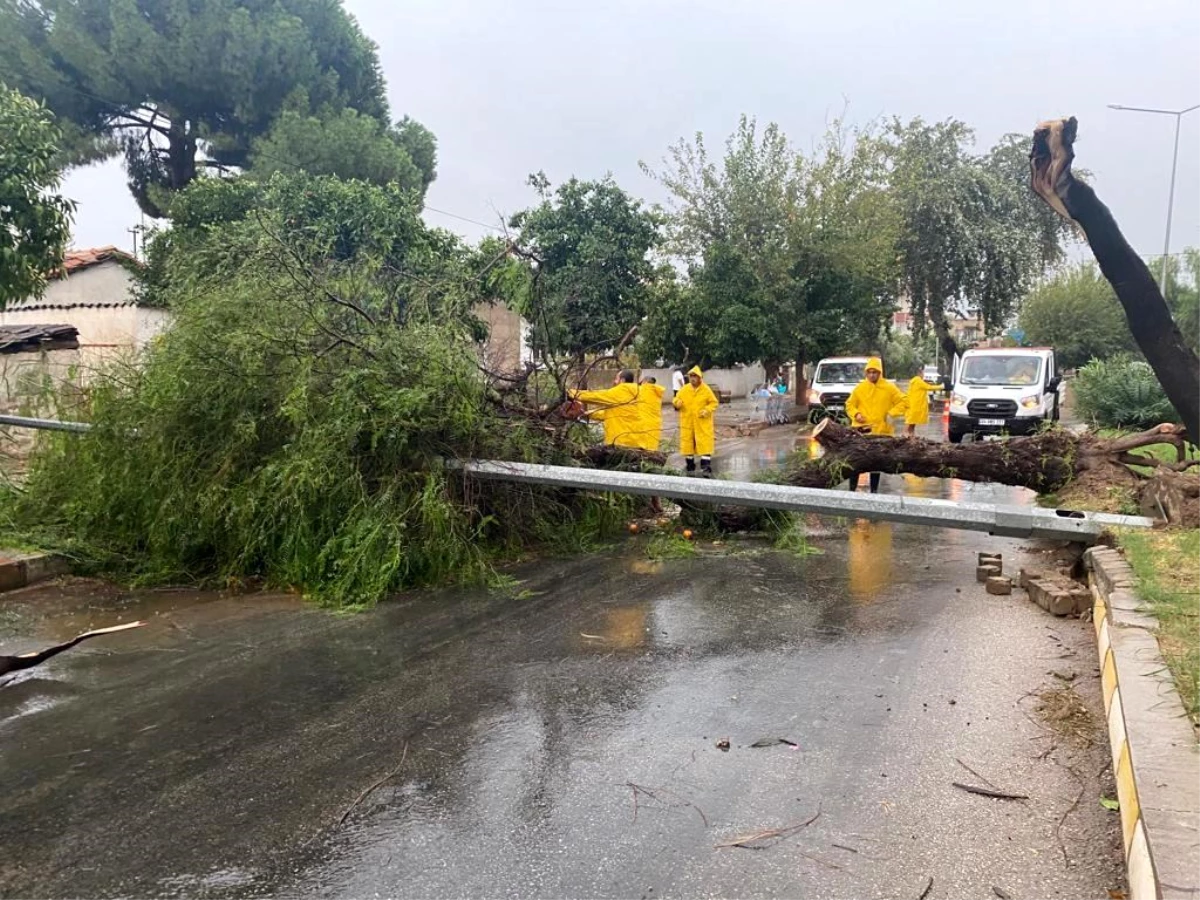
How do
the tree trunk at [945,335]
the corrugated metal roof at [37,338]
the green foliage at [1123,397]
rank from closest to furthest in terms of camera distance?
the corrugated metal roof at [37,338]
the green foliage at [1123,397]
the tree trunk at [945,335]

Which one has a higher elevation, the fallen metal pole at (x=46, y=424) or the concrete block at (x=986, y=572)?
the fallen metal pole at (x=46, y=424)

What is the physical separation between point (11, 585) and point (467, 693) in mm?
4594

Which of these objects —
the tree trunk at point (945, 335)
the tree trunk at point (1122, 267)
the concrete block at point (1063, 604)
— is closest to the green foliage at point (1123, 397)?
the tree trunk at point (945, 335)

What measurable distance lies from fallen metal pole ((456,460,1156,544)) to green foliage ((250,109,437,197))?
17.0 metres

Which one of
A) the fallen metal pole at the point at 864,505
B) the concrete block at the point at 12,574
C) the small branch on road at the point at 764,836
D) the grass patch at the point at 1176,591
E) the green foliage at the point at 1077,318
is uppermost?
the green foliage at the point at 1077,318

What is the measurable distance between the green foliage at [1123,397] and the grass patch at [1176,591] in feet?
48.1

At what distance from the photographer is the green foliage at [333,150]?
22.5m

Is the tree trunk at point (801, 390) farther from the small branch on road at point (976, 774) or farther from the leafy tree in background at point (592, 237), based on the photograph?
the small branch on road at point (976, 774)

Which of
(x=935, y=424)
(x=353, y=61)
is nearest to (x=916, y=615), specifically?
(x=935, y=424)

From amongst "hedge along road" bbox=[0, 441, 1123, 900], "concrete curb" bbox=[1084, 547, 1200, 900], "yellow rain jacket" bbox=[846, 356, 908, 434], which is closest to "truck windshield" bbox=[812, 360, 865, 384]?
"yellow rain jacket" bbox=[846, 356, 908, 434]

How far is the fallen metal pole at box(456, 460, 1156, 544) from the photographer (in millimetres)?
5969

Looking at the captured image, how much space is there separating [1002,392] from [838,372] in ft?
26.5

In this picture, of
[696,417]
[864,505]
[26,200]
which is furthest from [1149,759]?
[26,200]

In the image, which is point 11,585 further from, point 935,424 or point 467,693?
point 935,424
